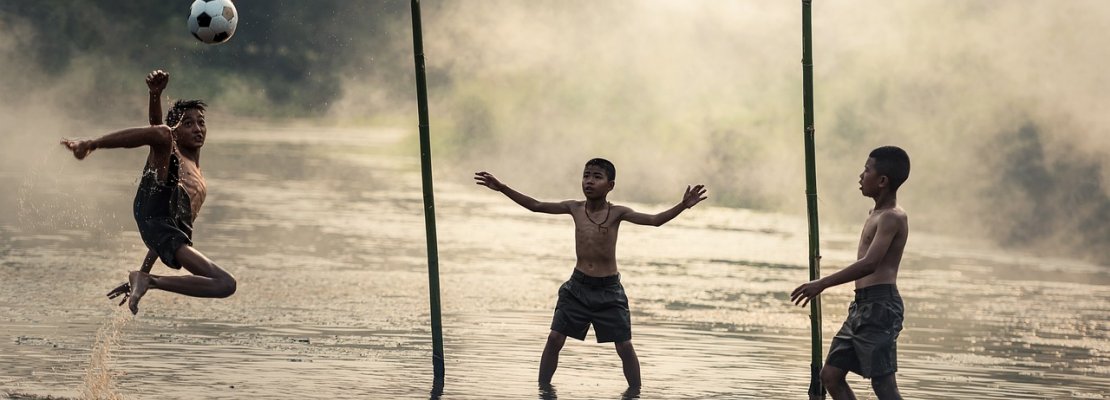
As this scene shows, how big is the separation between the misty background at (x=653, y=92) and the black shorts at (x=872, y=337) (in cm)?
1685

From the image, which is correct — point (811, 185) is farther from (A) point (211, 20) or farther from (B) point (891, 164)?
(A) point (211, 20)

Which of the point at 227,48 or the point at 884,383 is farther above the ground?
the point at 227,48

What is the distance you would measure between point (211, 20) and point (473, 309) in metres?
5.05

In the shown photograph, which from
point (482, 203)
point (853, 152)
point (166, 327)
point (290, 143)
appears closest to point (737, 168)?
point (853, 152)

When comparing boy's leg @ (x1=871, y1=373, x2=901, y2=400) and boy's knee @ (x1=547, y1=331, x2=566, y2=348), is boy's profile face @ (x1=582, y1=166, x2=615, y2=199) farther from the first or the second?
boy's leg @ (x1=871, y1=373, x2=901, y2=400)

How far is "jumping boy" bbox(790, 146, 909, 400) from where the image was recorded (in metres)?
9.73

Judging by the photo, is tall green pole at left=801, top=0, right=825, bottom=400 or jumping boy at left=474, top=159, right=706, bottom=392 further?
jumping boy at left=474, top=159, right=706, bottom=392

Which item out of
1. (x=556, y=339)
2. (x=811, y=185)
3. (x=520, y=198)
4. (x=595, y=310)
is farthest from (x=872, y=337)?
(x=520, y=198)

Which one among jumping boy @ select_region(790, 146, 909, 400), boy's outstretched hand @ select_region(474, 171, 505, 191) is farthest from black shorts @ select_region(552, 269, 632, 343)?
jumping boy @ select_region(790, 146, 909, 400)

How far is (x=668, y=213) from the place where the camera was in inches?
445

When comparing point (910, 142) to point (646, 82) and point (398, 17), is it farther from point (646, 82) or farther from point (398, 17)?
point (398, 17)

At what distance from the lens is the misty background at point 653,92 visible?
33750 mm

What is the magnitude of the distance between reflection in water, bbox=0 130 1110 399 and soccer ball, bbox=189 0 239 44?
227 centimetres

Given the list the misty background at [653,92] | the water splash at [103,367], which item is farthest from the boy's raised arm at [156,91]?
the misty background at [653,92]
